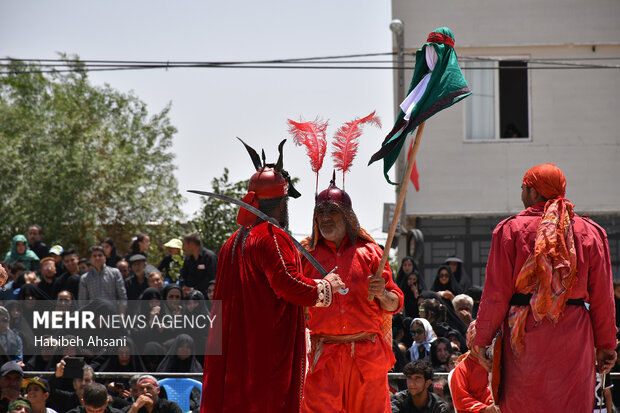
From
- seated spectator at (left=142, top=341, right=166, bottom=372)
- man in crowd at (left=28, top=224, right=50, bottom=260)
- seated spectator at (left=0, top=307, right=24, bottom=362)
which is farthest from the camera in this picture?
man in crowd at (left=28, top=224, right=50, bottom=260)

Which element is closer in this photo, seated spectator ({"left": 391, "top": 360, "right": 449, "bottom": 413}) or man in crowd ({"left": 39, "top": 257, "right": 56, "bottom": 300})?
seated spectator ({"left": 391, "top": 360, "right": 449, "bottom": 413})

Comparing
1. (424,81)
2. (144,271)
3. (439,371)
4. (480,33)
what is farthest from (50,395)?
(480,33)

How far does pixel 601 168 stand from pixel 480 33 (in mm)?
3720

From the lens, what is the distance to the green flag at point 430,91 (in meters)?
6.48

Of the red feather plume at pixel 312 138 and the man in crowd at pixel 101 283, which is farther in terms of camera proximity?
the man in crowd at pixel 101 283

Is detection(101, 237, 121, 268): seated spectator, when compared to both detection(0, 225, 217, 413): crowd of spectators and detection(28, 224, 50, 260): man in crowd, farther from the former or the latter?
detection(28, 224, 50, 260): man in crowd

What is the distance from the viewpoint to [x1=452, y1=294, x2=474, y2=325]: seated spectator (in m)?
11.5

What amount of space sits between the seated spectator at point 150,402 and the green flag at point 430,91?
4.13m

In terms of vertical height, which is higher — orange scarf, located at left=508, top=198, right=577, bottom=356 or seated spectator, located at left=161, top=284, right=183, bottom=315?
orange scarf, located at left=508, top=198, right=577, bottom=356

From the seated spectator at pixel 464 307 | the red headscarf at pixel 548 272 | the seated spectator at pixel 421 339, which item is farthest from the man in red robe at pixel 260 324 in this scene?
the seated spectator at pixel 464 307

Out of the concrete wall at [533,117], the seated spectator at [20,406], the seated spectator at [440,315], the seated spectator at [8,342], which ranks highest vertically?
the concrete wall at [533,117]

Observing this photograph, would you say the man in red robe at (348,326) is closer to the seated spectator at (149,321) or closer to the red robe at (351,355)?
the red robe at (351,355)

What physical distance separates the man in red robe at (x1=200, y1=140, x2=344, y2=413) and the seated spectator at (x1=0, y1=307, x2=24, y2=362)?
18.2 feet

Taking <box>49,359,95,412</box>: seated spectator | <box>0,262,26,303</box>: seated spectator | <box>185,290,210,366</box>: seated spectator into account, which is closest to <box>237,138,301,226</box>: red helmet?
<box>49,359,95,412</box>: seated spectator
